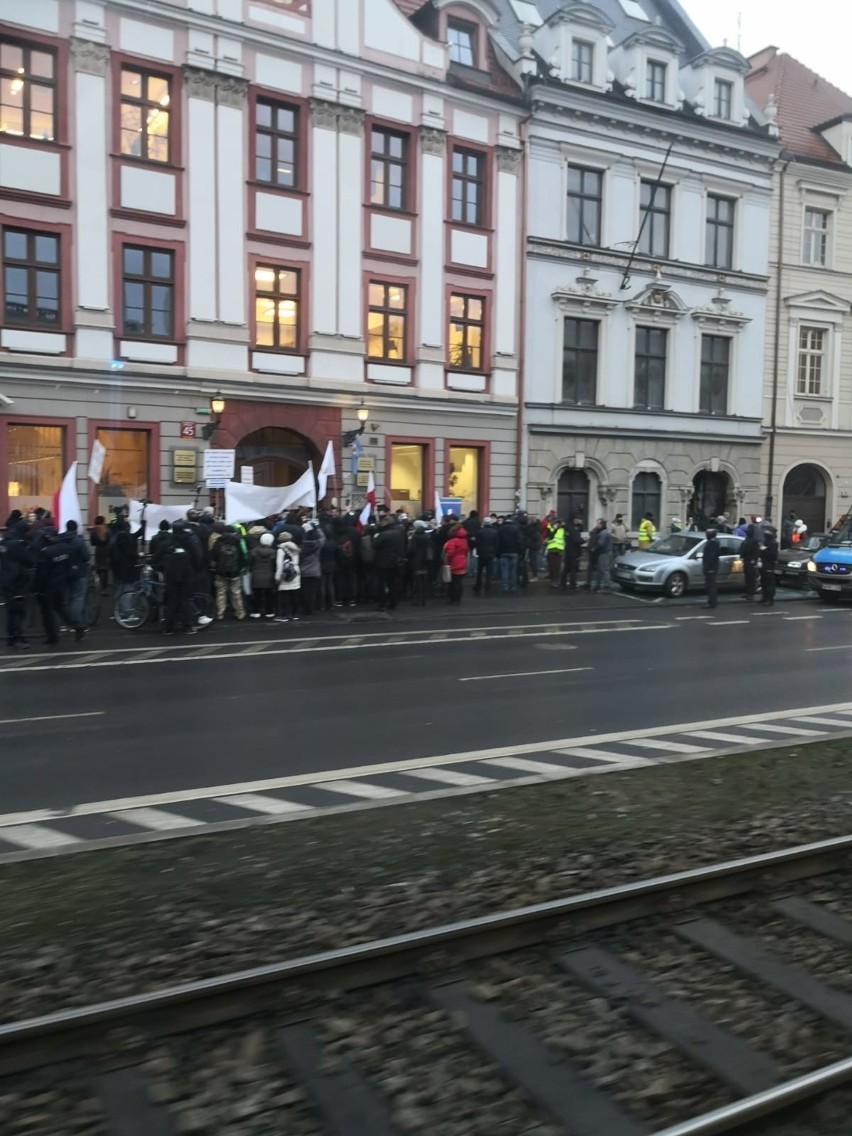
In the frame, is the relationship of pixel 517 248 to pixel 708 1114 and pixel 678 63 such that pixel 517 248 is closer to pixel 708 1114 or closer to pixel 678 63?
pixel 678 63

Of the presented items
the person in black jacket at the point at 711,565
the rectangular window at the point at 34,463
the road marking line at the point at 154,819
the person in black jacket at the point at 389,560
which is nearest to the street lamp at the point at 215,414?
the rectangular window at the point at 34,463

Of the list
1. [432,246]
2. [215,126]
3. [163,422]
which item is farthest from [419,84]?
[163,422]

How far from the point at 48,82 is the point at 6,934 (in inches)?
839

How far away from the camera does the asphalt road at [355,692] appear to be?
8.59 metres

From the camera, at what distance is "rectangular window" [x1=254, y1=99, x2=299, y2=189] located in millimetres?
23859

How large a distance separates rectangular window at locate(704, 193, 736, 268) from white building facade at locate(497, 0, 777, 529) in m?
0.05

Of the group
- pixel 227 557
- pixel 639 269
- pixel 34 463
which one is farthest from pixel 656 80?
pixel 227 557

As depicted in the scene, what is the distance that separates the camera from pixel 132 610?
16.9 m

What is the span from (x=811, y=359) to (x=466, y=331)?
1413 centimetres

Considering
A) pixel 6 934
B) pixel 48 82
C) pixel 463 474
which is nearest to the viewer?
pixel 6 934

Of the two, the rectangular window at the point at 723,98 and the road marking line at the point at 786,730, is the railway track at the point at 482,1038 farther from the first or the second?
the rectangular window at the point at 723,98

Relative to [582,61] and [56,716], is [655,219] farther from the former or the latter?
[56,716]

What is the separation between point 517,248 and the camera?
27812 mm

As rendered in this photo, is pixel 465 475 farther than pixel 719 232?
No
